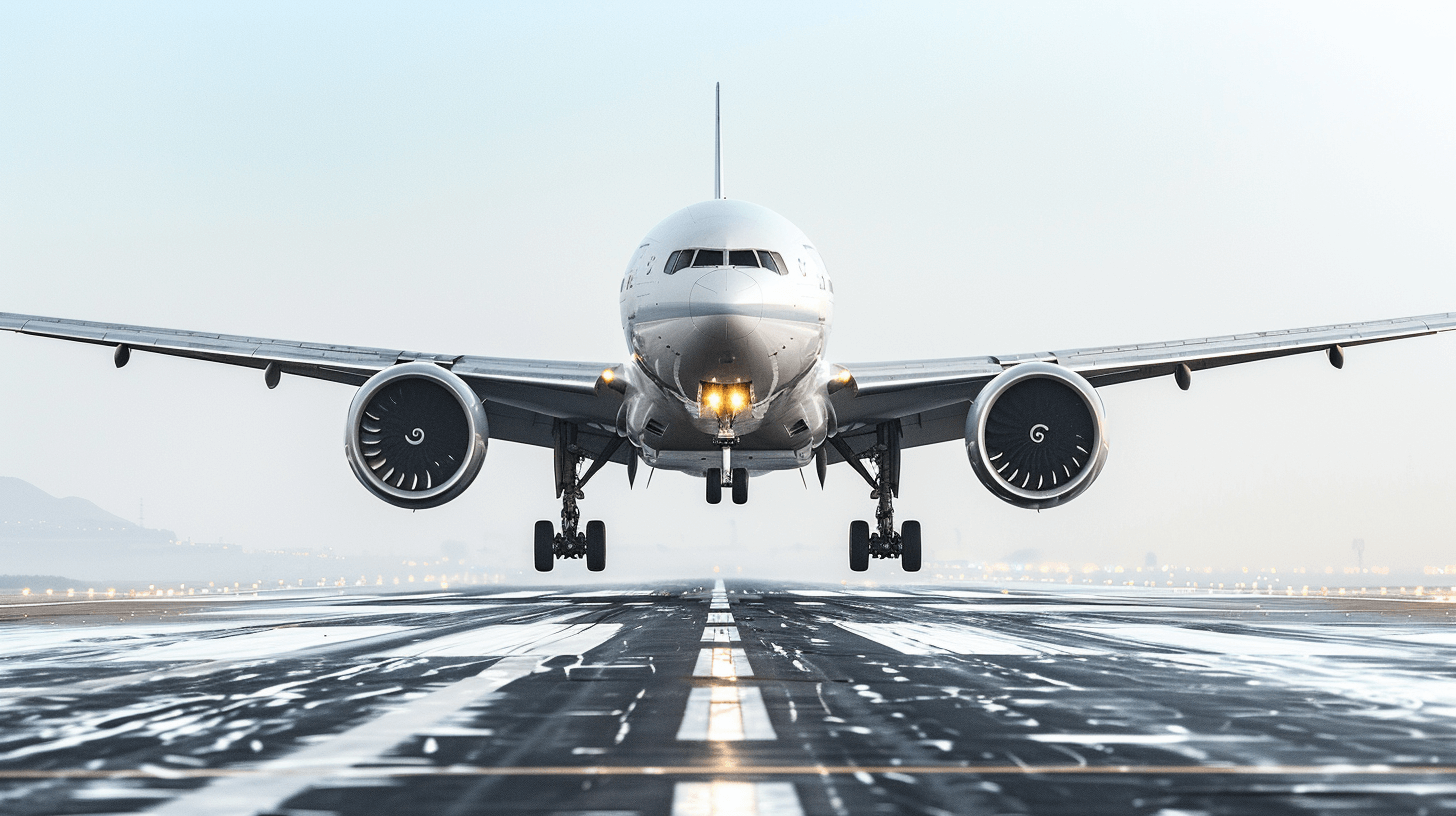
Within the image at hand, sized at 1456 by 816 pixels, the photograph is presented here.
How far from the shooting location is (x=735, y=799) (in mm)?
4312

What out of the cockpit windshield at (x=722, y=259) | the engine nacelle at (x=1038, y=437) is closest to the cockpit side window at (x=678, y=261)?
the cockpit windshield at (x=722, y=259)

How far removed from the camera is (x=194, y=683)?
812 cm

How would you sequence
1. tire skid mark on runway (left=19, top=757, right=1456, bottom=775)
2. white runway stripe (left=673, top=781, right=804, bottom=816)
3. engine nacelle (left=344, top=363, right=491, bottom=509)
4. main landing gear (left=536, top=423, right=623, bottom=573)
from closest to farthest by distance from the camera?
white runway stripe (left=673, top=781, right=804, bottom=816) < tire skid mark on runway (left=19, top=757, right=1456, bottom=775) < engine nacelle (left=344, top=363, right=491, bottom=509) < main landing gear (left=536, top=423, right=623, bottom=573)

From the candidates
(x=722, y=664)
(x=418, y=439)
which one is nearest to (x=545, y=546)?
(x=418, y=439)

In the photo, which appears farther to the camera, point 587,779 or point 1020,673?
point 1020,673

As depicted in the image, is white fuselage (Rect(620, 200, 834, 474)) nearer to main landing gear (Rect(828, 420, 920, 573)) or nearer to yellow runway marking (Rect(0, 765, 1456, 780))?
main landing gear (Rect(828, 420, 920, 573))

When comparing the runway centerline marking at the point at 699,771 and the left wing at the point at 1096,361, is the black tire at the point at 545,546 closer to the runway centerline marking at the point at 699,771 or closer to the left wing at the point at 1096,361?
the left wing at the point at 1096,361

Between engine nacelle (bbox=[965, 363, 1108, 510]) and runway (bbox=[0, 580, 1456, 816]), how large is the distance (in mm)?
8280

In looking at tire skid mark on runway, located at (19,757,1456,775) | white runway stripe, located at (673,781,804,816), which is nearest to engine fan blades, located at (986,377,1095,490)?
tire skid mark on runway, located at (19,757,1456,775)

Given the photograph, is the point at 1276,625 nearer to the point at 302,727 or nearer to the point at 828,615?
the point at 828,615

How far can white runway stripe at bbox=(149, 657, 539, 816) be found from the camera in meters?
4.23

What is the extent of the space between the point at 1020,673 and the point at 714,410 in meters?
11.1

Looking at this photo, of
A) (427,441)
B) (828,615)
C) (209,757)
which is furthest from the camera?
(427,441)

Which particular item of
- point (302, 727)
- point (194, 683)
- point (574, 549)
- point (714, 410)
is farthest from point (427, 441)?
point (302, 727)
